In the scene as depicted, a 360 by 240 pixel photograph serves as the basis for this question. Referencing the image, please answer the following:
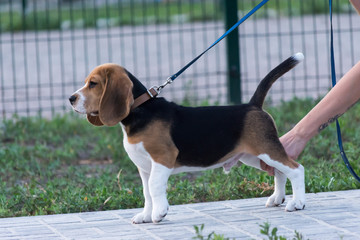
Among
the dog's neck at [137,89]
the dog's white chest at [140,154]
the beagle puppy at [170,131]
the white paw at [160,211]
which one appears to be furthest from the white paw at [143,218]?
the dog's neck at [137,89]

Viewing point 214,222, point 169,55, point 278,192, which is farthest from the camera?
point 169,55

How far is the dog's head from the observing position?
15.4 feet

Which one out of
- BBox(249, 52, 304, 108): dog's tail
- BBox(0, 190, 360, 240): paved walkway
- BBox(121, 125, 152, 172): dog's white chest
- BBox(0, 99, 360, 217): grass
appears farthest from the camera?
BBox(0, 99, 360, 217): grass

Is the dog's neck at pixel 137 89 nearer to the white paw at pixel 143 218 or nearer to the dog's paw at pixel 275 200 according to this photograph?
the white paw at pixel 143 218

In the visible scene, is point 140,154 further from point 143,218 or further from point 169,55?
point 169,55

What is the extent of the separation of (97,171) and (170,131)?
8.31 feet

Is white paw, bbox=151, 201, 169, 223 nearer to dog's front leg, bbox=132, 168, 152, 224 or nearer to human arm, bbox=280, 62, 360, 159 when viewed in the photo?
dog's front leg, bbox=132, 168, 152, 224

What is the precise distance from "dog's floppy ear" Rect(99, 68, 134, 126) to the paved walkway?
76 cm

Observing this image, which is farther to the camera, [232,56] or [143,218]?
[232,56]

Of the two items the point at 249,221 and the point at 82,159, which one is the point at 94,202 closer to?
the point at 249,221

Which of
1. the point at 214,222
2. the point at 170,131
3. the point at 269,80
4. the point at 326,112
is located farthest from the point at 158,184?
the point at 326,112

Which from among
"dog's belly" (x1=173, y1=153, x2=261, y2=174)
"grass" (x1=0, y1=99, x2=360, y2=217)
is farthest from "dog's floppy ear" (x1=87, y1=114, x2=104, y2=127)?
"grass" (x1=0, y1=99, x2=360, y2=217)

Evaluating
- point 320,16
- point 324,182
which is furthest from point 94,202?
point 320,16

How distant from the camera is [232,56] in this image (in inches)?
370
